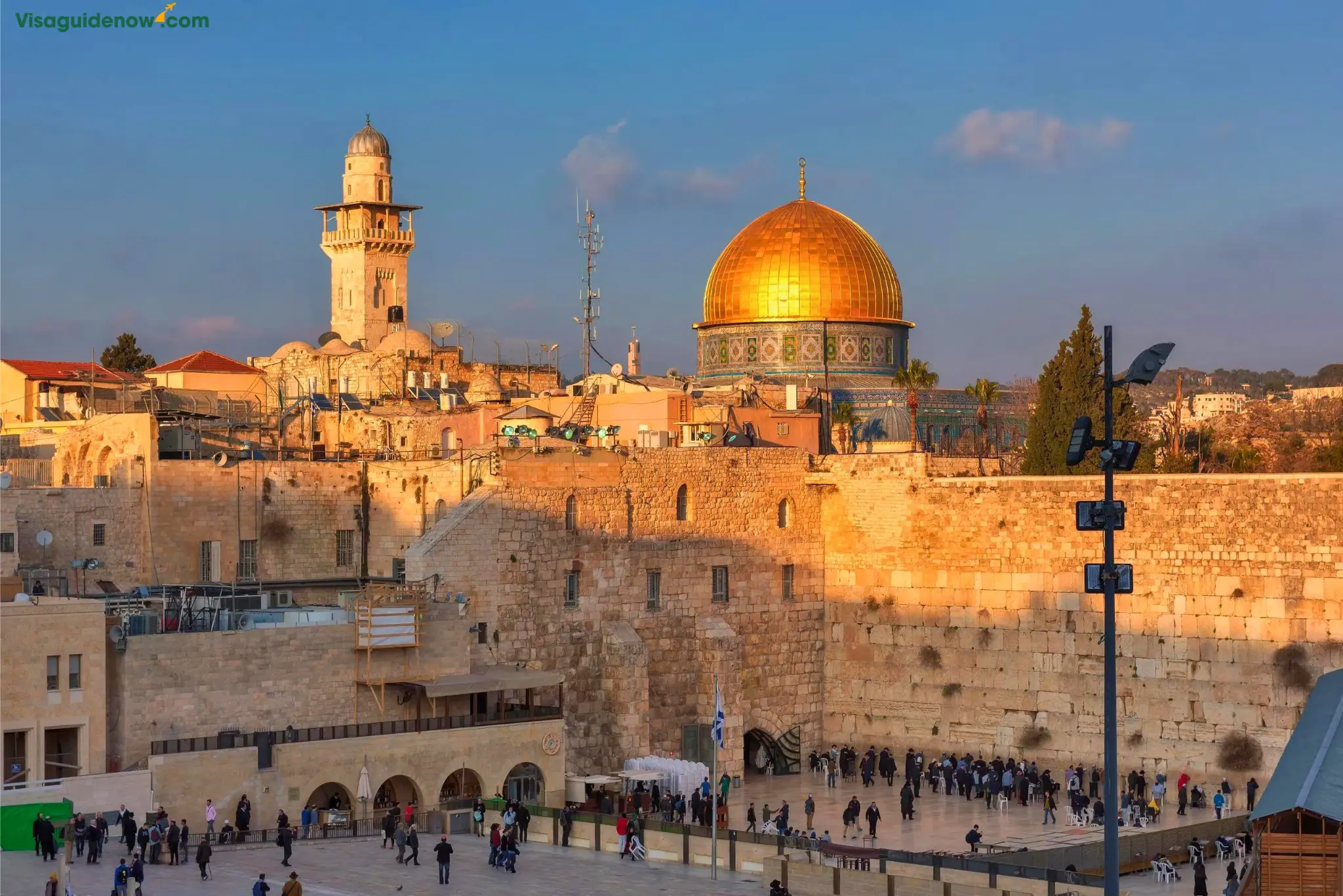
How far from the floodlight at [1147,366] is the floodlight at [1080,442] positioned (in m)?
0.52

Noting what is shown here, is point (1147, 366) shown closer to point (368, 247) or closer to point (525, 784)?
point (525, 784)

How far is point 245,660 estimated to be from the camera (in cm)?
2784

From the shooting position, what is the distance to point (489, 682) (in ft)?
98.1

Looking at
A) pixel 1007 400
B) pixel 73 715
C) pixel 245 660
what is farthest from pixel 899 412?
pixel 73 715

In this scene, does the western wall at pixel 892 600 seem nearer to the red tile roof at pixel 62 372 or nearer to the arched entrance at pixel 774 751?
the arched entrance at pixel 774 751

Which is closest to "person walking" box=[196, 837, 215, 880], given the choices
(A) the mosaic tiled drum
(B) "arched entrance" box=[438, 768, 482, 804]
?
(B) "arched entrance" box=[438, 768, 482, 804]

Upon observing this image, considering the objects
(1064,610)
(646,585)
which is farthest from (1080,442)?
(646,585)

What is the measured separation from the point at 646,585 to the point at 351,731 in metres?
8.28

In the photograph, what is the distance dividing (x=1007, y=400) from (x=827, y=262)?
7.02m

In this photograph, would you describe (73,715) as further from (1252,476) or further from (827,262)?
(827,262)

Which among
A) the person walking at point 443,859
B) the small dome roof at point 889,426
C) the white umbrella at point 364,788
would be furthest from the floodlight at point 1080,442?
the small dome roof at point 889,426

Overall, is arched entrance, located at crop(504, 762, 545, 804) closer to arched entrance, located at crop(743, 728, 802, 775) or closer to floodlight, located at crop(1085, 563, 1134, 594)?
arched entrance, located at crop(743, 728, 802, 775)

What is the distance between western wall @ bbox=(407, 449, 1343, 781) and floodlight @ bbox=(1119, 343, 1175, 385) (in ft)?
47.7

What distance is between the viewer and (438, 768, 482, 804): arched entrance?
29.1 m
